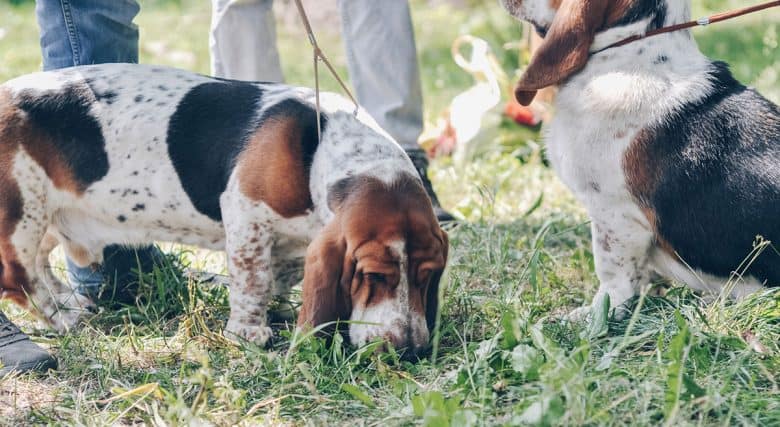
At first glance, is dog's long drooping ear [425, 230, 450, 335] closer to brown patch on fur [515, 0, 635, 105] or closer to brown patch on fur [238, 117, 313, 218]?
brown patch on fur [238, 117, 313, 218]

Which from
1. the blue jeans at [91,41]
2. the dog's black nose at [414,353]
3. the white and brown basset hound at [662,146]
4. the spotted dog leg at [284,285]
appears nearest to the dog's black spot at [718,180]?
the white and brown basset hound at [662,146]

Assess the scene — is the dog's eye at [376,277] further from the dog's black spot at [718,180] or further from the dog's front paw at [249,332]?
the dog's black spot at [718,180]

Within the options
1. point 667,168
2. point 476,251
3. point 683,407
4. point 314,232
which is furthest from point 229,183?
point 683,407

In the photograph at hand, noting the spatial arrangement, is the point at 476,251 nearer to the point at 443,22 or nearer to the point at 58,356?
the point at 58,356

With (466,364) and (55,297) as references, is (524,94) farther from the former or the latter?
(55,297)

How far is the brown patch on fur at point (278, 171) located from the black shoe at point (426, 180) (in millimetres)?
1248

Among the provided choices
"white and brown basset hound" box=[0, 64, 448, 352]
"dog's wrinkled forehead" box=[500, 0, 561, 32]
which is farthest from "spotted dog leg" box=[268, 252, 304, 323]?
"dog's wrinkled forehead" box=[500, 0, 561, 32]

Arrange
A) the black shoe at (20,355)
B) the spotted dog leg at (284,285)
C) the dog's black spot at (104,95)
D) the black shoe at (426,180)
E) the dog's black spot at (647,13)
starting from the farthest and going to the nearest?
the black shoe at (426,180) → the spotted dog leg at (284,285) → the dog's black spot at (104,95) → the dog's black spot at (647,13) → the black shoe at (20,355)

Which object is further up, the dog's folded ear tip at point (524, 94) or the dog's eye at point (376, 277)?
the dog's folded ear tip at point (524, 94)

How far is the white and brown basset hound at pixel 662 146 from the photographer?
3047 mm

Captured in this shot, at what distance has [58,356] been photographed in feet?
10.4

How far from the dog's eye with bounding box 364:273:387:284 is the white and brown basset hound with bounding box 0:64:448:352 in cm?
19

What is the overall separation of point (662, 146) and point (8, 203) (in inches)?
88.2

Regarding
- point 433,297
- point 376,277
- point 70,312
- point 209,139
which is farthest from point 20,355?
point 433,297
